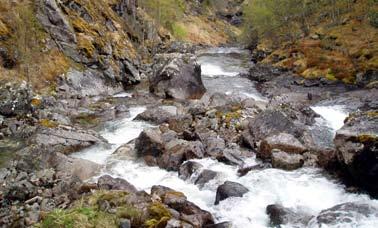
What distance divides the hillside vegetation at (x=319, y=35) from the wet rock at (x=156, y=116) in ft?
81.2

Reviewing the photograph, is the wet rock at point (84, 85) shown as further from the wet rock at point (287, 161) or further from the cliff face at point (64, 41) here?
the wet rock at point (287, 161)

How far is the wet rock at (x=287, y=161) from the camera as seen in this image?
890 inches

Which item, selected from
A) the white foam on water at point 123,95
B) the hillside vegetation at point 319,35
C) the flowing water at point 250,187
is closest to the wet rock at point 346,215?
the flowing water at point 250,187

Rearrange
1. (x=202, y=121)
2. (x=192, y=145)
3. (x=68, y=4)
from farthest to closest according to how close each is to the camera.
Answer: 1. (x=68, y=4)
2. (x=202, y=121)
3. (x=192, y=145)

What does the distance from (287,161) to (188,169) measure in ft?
17.7

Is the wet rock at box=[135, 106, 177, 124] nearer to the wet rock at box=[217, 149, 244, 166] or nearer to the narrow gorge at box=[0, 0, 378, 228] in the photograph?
the narrow gorge at box=[0, 0, 378, 228]

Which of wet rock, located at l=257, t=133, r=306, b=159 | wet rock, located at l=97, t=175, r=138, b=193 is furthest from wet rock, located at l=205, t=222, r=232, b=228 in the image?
wet rock, located at l=257, t=133, r=306, b=159

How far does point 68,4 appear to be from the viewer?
2007 inches

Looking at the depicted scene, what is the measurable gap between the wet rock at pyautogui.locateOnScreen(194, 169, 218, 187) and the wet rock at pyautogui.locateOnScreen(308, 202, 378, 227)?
6.24 meters

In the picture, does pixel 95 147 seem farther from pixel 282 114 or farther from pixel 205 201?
pixel 282 114

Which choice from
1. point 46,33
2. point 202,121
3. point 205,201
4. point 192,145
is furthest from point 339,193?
point 46,33

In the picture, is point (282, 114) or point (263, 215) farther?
point (282, 114)

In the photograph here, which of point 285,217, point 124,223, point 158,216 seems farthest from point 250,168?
point 124,223

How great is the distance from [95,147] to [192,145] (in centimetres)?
670
